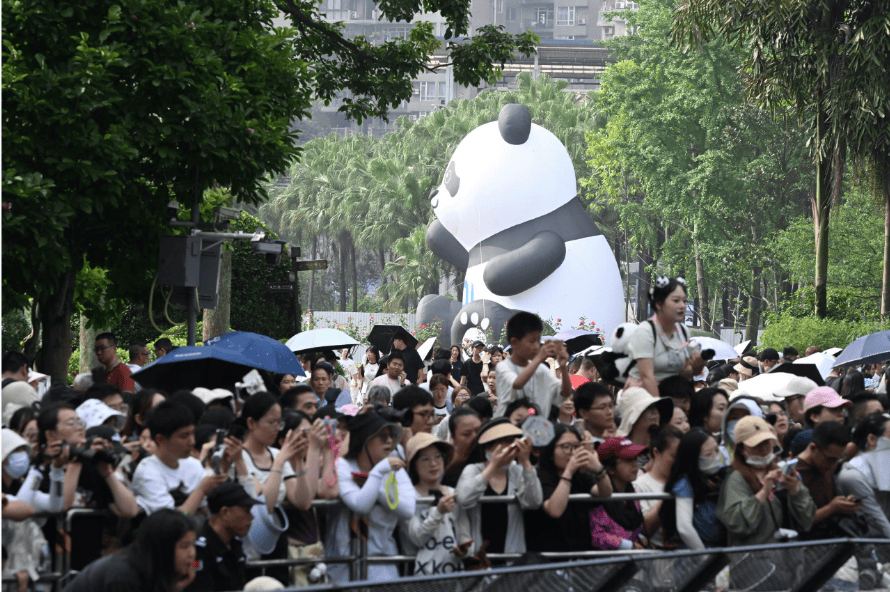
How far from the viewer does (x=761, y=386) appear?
9344 millimetres

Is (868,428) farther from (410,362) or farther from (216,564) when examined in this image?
(410,362)

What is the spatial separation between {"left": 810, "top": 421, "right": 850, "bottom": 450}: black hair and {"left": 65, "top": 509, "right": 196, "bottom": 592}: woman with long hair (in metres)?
3.77

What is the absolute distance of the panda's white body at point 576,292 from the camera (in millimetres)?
28141

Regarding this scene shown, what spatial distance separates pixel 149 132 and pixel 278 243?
3687 millimetres

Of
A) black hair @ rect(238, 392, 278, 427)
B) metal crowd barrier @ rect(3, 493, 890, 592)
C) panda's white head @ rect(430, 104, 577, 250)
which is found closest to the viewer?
metal crowd barrier @ rect(3, 493, 890, 592)

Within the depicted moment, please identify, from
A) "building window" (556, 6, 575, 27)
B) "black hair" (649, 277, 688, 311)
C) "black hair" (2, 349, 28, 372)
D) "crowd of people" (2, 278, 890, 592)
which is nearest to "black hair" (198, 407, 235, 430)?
"crowd of people" (2, 278, 890, 592)

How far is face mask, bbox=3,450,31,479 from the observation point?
5410mm

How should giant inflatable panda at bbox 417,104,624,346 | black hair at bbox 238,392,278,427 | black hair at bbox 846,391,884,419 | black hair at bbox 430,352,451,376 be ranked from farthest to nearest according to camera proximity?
1. giant inflatable panda at bbox 417,104,624,346
2. black hair at bbox 430,352,451,376
3. black hair at bbox 846,391,884,419
4. black hair at bbox 238,392,278,427

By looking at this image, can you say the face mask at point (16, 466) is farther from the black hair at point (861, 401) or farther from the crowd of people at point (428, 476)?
the black hair at point (861, 401)

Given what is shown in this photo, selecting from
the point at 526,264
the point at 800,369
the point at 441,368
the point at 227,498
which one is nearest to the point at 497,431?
the point at 227,498

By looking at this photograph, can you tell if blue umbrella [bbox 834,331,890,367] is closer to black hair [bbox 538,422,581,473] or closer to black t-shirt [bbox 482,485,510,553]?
black hair [bbox 538,422,581,473]

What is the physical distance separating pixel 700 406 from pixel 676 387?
7.4 inches

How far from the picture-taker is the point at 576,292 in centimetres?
2823

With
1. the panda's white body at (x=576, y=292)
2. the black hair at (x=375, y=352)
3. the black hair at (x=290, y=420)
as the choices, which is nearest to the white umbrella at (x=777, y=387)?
the black hair at (x=290, y=420)
